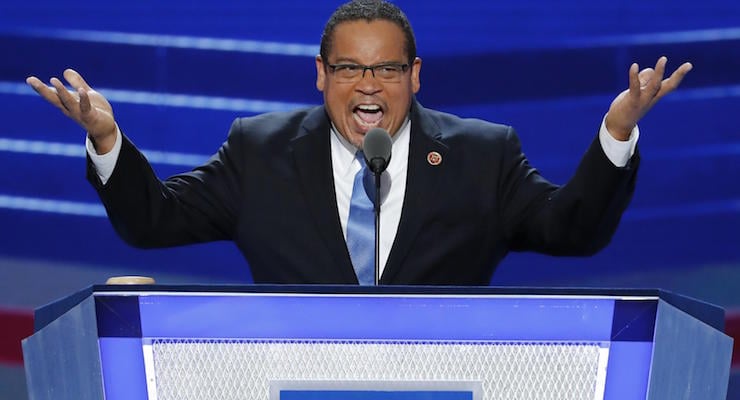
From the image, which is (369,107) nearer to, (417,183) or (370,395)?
(417,183)

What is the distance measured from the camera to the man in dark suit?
6.72ft

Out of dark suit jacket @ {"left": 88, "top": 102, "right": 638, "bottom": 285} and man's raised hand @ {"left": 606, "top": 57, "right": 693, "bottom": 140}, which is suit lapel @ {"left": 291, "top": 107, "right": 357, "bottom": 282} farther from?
man's raised hand @ {"left": 606, "top": 57, "right": 693, "bottom": 140}

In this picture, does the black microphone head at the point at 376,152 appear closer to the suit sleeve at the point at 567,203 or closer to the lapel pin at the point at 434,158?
the suit sleeve at the point at 567,203

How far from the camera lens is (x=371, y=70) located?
84.5 inches

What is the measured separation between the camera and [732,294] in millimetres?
3123

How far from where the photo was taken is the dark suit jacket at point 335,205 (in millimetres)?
2037

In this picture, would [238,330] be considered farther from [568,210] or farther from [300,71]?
[300,71]

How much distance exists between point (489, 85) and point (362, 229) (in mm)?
1087

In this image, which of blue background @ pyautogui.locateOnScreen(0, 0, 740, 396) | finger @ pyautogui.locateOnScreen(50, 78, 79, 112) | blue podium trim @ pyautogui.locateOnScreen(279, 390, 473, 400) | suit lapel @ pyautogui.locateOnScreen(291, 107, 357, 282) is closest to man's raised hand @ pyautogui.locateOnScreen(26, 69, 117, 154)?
finger @ pyautogui.locateOnScreen(50, 78, 79, 112)

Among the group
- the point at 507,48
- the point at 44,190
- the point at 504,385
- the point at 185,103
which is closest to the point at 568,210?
the point at 504,385

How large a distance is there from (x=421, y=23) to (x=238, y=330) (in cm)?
183

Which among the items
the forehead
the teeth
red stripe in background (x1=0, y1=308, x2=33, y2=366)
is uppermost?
the forehead

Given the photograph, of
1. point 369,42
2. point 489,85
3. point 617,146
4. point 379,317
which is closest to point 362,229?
point 369,42

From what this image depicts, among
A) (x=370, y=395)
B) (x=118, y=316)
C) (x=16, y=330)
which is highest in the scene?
(x=16, y=330)
